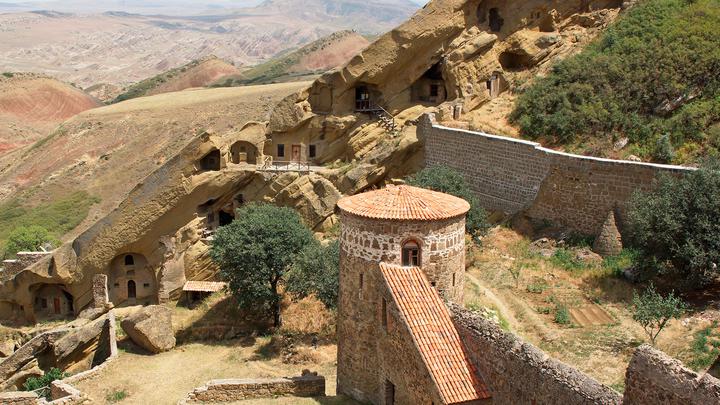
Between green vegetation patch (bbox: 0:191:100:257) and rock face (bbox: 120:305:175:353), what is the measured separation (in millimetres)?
22294

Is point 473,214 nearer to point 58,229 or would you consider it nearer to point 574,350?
point 574,350

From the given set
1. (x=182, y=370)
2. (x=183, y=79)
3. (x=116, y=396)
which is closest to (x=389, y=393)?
(x=116, y=396)

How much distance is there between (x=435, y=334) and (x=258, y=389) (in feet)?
22.8

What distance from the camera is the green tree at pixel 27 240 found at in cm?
4084

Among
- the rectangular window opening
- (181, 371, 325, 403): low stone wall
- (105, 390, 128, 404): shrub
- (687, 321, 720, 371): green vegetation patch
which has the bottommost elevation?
(105, 390, 128, 404): shrub

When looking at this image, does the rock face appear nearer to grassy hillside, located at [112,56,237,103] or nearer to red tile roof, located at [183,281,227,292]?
red tile roof, located at [183,281,227,292]

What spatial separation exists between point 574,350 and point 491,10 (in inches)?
977

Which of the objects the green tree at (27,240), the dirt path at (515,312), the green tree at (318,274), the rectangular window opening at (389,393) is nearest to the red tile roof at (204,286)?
the green tree at (318,274)

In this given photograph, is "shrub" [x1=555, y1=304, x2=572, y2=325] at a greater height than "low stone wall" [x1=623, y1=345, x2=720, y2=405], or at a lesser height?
lesser

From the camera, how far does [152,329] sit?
26.9m

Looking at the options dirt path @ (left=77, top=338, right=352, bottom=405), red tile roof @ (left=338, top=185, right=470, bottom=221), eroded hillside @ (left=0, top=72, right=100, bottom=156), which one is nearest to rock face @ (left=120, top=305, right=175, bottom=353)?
dirt path @ (left=77, top=338, right=352, bottom=405)

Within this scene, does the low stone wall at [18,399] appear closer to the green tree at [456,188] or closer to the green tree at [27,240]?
the green tree at [456,188]

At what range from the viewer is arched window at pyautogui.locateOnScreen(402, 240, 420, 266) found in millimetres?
16734

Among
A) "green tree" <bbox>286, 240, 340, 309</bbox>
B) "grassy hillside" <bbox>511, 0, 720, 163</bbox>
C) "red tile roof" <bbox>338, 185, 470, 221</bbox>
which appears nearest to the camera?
"red tile roof" <bbox>338, 185, 470, 221</bbox>
